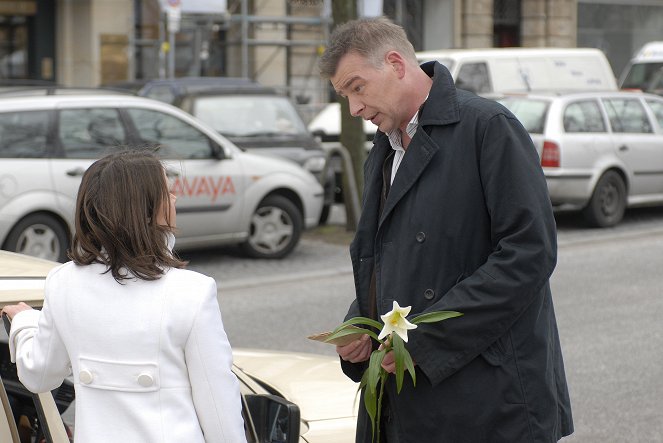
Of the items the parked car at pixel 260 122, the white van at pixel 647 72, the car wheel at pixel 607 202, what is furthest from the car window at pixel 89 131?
the white van at pixel 647 72

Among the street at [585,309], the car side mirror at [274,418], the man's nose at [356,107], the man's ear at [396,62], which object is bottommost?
the street at [585,309]

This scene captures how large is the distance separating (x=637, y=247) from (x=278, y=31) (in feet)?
52.0

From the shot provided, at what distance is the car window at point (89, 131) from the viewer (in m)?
10.6

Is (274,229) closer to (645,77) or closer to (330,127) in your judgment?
(330,127)

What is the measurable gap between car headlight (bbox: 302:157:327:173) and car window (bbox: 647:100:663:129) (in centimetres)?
422

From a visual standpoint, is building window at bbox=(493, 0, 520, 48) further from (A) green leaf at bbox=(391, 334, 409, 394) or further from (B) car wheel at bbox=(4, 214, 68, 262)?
(A) green leaf at bbox=(391, 334, 409, 394)

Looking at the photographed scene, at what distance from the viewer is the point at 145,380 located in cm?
264

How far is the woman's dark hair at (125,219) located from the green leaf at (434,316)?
601mm

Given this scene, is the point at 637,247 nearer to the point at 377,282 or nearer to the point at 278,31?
the point at 377,282

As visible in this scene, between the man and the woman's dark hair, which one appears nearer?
the woman's dark hair

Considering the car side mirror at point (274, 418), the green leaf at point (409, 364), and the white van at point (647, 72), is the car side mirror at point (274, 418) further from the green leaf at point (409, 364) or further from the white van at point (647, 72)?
the white van at point (647, 72)

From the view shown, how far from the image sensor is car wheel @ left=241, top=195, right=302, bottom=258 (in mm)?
11656

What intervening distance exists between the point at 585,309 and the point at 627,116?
19.3 ft

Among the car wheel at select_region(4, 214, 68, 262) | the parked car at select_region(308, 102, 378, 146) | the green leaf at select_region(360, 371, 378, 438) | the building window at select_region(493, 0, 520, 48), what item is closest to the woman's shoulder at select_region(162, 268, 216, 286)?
the green leaf at select_region(360, 371, 378, 438)
